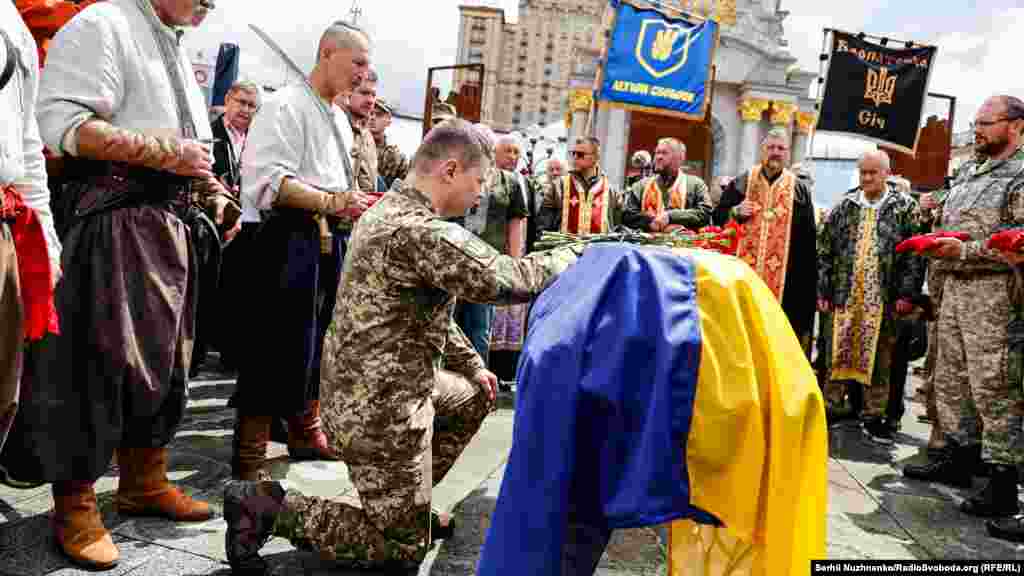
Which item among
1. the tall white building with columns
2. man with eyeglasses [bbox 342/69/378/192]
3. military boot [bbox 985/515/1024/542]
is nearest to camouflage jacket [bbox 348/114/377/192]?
man with eyeglasses [bbox 342/69/378/192]

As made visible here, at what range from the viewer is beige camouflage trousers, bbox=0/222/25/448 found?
1.96 metres

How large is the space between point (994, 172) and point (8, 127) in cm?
436

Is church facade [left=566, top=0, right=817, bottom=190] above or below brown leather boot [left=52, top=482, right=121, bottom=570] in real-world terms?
above

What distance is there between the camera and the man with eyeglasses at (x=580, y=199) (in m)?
5.98

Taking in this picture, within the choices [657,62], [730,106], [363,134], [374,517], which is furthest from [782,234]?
[730,106]

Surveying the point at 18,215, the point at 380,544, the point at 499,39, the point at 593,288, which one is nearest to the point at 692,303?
the point at 593,288

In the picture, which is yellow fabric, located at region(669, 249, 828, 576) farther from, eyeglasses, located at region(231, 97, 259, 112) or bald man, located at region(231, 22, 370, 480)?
eyeglasses, located at region(231, 97, 259, 112)

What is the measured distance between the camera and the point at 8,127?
1935 mm

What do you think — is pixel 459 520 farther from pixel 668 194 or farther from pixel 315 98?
pixel 668 194

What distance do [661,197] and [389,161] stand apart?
2.42 m

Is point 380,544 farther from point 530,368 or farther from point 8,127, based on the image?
point 8,127

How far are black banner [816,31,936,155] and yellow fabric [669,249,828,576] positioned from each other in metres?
8.09

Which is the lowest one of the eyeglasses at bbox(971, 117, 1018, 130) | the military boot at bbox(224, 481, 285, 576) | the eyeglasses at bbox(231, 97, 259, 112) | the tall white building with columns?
the military boot at bbox(224, 481, 285, 576)

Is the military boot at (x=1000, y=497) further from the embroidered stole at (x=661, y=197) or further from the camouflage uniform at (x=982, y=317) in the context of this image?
the embroidered stole at (x=661, y=197)
